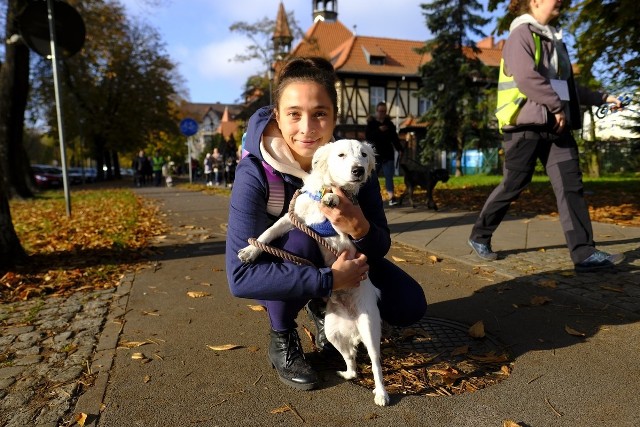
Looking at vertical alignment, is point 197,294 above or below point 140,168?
below

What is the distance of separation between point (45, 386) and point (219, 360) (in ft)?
3.08

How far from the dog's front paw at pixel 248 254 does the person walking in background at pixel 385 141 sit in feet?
24.0

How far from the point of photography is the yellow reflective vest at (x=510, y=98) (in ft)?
13.5

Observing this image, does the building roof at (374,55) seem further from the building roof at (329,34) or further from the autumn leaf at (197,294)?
the autumn leaf at (197,294)

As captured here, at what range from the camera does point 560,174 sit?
4164 millimetres

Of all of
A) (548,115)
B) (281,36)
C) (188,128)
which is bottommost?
(548,115)

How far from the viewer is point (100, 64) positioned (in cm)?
3266

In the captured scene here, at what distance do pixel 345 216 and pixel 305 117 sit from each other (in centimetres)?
57

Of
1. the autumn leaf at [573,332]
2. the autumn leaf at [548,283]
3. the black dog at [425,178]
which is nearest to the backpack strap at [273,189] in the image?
the autumn leaf at [573,332]

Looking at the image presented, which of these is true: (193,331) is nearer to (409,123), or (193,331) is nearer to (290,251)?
(290,251)

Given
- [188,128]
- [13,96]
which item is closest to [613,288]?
[13,96]

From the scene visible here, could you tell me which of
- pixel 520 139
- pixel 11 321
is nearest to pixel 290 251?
pixel 11 321

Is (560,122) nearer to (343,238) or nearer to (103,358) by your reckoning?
(343,238)

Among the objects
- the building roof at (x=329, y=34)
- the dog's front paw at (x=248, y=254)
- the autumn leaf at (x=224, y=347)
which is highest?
the building roof at (x=329, y=34)
